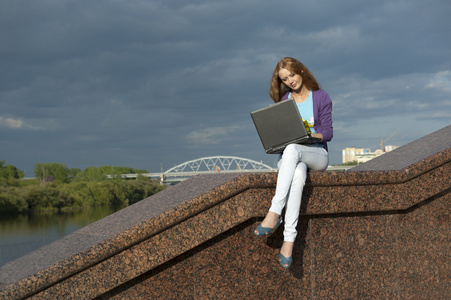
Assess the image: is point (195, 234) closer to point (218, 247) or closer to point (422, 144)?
point (218, 247)

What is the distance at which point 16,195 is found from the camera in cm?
6606

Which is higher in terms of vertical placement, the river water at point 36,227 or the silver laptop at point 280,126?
the silver laptop at point 280,126

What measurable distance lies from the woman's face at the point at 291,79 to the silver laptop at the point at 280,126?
49cm

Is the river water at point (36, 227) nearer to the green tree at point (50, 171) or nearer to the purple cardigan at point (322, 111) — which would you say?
the green tree at point (50, 171)

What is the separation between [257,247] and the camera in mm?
3639

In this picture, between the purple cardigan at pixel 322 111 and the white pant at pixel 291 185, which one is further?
the purple cardigan at pixel 322 111

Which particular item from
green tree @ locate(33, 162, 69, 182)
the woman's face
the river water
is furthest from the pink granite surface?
green tree @ locate(33, 162, 69, 182)

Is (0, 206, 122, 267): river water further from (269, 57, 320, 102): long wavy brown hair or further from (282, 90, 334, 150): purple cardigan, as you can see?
(282, 90, 334, 150): purple cardigan

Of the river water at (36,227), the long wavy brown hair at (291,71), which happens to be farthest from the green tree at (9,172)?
the long wavy brown hair at (291,71)

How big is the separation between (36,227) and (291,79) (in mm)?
59979

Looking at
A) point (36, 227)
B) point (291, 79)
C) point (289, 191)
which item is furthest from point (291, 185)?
point (36, 227)

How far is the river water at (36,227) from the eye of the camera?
4884 centimetres

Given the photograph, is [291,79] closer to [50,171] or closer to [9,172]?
[9,172]

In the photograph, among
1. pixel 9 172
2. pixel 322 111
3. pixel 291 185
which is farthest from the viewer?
pixel 9 172
